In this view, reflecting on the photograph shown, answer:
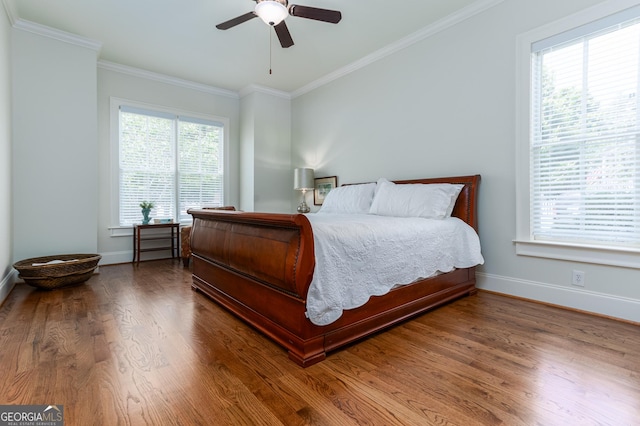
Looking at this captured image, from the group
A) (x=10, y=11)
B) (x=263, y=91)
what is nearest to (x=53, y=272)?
(x=10, y=11)

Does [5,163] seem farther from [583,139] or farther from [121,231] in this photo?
[583,139]

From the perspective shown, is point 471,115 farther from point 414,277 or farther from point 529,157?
point 414,277

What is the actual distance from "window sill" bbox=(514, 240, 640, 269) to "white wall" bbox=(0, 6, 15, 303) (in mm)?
4769

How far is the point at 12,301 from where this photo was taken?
276 centimetres

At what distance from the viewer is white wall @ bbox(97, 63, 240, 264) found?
4441mm

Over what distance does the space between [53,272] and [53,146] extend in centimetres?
157

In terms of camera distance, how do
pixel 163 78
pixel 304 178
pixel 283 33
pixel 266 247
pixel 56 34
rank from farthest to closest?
pixel 304 178 → pixel 163 78 → pixel 56 34 → pixel 283 33 → pixel 266 247

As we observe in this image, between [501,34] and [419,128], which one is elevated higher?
[501,34]

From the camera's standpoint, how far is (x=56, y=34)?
361 centimetres

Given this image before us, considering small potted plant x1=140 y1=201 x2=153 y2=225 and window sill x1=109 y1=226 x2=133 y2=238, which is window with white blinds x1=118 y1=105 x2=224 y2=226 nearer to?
window sill x1=109 y1=226 x2=133 y2=238

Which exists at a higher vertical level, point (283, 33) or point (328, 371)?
point (283, 33)

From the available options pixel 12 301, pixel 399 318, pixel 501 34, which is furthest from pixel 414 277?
pixel 12 301

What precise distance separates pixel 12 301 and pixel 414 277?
353 cm

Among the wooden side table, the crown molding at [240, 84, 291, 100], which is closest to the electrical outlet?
the wooden side table
